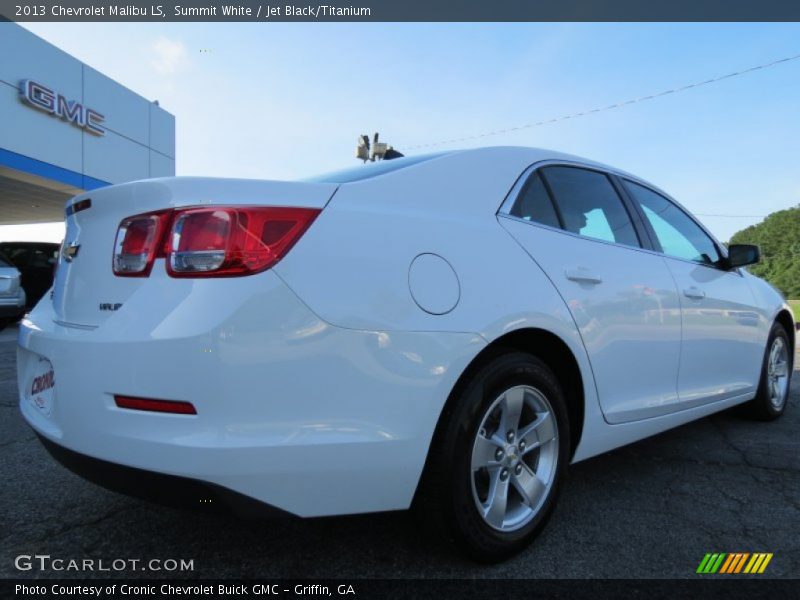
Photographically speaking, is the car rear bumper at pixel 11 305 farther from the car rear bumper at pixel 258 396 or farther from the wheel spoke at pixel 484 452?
the wheel spoke at pixel 484 452

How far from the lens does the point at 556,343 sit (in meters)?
2.19

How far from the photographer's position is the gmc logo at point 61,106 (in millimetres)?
13352

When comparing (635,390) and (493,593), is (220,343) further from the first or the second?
(635,390)

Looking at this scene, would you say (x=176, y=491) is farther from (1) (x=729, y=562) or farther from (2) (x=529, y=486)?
(1) (x=729, y=562)

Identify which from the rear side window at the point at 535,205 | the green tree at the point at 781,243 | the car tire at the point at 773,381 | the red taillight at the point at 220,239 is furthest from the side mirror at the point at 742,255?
the green tree at the point at 781,243

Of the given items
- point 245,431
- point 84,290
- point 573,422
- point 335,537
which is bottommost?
point 335,537

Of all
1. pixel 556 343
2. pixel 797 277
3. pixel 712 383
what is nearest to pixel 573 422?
pixel 556 343

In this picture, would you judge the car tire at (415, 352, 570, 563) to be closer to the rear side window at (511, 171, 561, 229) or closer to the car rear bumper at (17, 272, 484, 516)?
the car rear bumper at (17, 272, 484, 516)

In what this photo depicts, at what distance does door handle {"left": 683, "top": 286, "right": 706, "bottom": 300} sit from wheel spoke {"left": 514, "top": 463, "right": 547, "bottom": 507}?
56.5 inches

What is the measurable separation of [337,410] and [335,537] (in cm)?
85

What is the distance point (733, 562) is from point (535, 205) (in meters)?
1.53

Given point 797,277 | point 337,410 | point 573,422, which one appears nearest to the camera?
point 337,410

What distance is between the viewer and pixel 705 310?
10.1ft

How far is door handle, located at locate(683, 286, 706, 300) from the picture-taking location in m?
2.94
